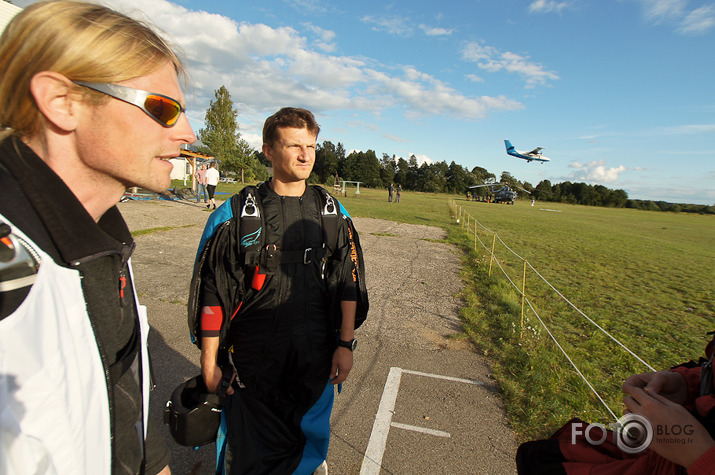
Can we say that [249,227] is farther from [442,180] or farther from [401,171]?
[401,171]

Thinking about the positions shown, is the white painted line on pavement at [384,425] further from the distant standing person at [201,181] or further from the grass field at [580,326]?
the distant standing person at [201,181]

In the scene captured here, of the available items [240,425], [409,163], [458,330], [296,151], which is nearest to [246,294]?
[240,425]

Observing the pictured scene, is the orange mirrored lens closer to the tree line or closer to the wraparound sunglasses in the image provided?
the wraparound sunglasses

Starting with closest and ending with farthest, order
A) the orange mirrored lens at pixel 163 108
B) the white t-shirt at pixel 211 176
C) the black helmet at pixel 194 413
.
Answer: the orange mirrored lens at pixel 163 108
the black helmet at pixel 194 413
the white t-shirt at pixel 211 176

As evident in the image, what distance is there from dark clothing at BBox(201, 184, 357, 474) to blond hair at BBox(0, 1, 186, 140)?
1.06 metres

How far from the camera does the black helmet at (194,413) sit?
179cm

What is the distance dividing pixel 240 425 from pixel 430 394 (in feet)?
7.34

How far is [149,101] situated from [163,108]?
0.05 m

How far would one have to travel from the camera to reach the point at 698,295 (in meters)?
8.80

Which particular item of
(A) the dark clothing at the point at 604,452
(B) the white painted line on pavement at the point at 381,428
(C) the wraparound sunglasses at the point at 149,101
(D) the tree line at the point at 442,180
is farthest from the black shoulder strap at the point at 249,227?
(D) the tree line at the point at 442,180

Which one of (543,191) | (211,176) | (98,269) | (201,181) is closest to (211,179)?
(211,176)

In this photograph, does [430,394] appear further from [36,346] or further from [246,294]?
[36,346]

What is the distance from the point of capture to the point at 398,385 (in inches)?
143

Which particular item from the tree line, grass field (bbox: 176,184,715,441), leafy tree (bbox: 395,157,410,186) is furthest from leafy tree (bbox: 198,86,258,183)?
leafy tree (bbox: 395,157,410,186)
